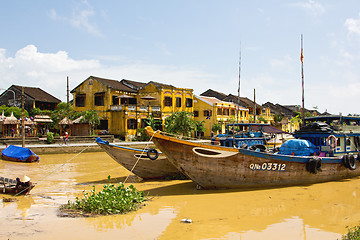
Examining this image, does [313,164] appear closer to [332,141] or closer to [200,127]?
[332,141]

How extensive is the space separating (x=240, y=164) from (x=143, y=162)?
15.0ft

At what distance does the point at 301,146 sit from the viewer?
39.4ft

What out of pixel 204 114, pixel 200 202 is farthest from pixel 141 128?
pixel 200 202

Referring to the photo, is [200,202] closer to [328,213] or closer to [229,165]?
[229,165]

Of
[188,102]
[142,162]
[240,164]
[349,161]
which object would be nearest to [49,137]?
[142,162]

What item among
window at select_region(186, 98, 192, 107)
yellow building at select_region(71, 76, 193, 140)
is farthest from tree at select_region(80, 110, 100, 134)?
window at select_region(186, 98, 192, 107)

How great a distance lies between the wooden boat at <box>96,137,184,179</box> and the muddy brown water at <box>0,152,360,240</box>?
96 cm

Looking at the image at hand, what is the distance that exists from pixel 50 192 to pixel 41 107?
34745mm

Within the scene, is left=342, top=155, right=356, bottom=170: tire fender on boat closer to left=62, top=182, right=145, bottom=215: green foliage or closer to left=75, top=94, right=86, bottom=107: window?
left=62, top=182, right=145, bottom=215: green foliage

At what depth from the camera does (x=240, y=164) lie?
10.5 meters

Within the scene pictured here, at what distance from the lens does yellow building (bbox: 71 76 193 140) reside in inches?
1337

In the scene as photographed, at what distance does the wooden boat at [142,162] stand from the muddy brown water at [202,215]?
3.14 ft

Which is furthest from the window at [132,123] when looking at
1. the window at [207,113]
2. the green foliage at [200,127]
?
the window at [207,113]

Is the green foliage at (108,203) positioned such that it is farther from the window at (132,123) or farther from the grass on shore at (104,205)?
the window at (132,123)
